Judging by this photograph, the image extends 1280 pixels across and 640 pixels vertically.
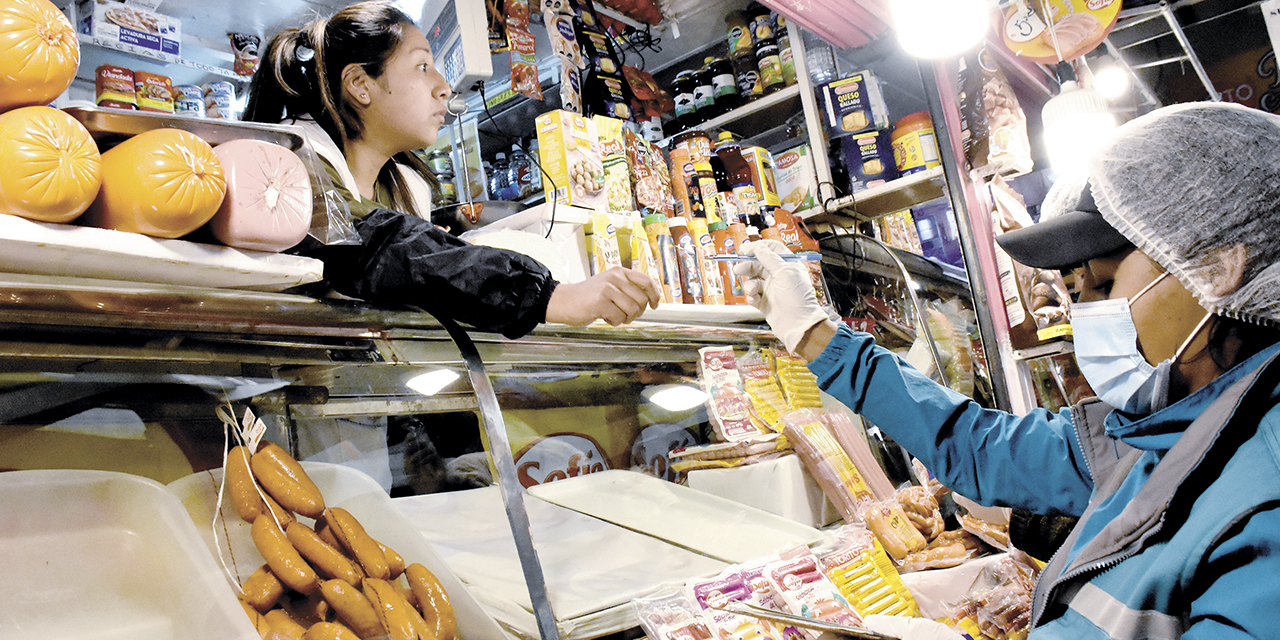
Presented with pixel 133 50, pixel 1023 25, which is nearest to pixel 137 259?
pixel 1023 25

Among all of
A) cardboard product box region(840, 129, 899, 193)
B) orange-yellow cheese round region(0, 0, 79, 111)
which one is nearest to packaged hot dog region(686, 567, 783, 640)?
orange-yellow cheese round region(0, 0, 79, 111)

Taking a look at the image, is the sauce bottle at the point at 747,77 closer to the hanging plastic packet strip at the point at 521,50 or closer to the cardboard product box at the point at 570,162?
the hanging plastic packet strip at the point at 521,50

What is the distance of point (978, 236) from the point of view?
309cm

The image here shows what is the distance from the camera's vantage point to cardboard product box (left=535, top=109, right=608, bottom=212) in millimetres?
2385

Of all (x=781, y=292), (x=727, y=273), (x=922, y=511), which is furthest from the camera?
(x=727, y=273)

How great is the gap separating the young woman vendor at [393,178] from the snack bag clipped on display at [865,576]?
95 centimetres

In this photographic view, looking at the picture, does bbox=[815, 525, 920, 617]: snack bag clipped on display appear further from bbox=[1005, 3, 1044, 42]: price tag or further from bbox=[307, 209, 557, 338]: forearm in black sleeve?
bbox=[1005, 3, 1044, 42]: price tag

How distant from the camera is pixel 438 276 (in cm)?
125

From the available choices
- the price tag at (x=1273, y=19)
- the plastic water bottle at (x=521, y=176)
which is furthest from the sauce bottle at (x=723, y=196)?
the price tag at (x=1273, y=19)

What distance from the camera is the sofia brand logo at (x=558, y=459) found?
2.14 metres

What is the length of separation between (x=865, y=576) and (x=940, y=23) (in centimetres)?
204

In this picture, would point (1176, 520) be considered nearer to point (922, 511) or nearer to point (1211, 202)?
point (1211, 202)

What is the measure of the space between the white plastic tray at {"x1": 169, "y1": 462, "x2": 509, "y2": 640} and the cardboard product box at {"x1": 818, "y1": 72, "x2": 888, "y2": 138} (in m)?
2.69

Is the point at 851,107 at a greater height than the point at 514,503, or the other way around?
the point at 851,107
